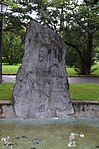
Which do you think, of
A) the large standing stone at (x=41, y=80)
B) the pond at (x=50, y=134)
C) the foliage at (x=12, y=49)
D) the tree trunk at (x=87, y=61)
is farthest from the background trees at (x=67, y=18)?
the foliage at (x=12, y=49)

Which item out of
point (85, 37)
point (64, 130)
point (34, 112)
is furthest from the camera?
point (85, 37)

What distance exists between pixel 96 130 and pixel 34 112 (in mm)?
1697

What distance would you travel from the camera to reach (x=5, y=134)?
6242 mm

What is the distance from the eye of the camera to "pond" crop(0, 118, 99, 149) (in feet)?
18.4

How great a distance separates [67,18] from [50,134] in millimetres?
7903

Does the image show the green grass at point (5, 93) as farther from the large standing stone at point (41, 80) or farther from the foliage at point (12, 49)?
the foliage at point (12, 49)

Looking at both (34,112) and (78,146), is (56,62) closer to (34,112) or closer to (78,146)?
(34,112)

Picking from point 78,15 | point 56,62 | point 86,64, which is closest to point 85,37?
point 86,64

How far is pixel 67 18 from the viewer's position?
13.4 meters

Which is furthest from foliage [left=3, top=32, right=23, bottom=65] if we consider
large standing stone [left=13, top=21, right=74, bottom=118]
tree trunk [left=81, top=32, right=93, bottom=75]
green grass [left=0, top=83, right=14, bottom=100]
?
large standing stone [left=13, top=21, right=74, bottom=118]

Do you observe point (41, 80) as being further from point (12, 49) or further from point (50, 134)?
point (12, 49)

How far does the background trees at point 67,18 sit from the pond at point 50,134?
4.74 m

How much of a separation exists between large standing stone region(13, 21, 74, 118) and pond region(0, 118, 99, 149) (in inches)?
13.9

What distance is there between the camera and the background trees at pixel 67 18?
11906 mm
